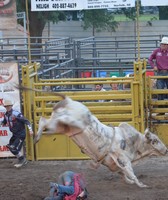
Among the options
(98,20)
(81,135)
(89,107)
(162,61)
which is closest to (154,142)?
(81,135)

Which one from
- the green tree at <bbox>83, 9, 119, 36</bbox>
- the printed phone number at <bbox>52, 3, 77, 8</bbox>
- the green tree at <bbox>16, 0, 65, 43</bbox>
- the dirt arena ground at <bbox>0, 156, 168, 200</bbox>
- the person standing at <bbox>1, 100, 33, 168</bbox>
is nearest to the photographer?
the dirt arena ground at <bbox>0, 156, 168, 200</bbox>

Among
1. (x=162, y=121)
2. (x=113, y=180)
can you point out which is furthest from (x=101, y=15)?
(x=113, y=180)

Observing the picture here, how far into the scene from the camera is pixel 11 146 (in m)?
10.8

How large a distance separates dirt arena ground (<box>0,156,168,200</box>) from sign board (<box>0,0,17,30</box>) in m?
6.60

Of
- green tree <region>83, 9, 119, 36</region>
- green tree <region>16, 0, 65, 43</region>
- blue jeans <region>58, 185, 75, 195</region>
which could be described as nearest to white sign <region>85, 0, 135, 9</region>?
blue jeans <region>58, 185, 75, 195</region>

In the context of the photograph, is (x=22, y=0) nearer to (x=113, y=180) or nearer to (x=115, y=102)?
(x=115, y=102)

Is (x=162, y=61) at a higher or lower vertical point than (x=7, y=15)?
lower

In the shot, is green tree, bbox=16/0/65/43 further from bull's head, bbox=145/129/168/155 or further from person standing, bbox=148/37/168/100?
bull's head, bbox=145/129/168/155

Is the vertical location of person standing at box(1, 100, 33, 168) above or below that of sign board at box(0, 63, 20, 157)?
below

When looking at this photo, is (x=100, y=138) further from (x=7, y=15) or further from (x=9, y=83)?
(x=7, y=15)

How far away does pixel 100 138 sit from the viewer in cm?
820

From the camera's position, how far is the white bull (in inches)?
303

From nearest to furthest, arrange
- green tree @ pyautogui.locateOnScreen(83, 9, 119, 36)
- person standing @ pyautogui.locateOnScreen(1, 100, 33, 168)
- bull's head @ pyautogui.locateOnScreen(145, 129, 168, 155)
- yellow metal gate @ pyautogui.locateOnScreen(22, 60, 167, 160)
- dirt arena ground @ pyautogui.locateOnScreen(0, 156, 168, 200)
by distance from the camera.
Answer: dirt arena ground @ pyautogui.locateOnScreen(0, 156, 168, 200) < bull's head @ pyautogui.locateOnScreen(145, 129, 168, 155) < person standing @ pyautogui.locateOnScreen(1, 100, 33, 168) < yellow metal gate @ pyautogui.locateOnScreen(22, 60, 167, 160) < green tree @ pyautogui.locateOnScreen(83, 9, 119, 36)

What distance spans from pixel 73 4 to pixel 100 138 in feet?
18.6
